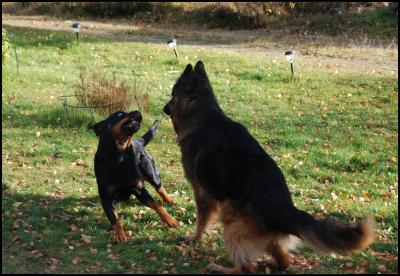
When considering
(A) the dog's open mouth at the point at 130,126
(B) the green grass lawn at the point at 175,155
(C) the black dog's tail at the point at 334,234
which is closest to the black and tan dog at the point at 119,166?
(A) the dog's open mouth at the point at 130,126

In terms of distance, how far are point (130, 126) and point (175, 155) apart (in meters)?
3.10

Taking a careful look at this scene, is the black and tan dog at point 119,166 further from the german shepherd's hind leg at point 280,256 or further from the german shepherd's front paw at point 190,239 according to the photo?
the german shepherd's hind leg at point 280,256

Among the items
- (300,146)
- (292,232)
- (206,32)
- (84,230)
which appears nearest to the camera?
(292,232)

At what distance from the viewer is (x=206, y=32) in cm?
2670

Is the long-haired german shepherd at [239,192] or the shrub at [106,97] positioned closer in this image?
the long-haired german shepherd at [239,192]

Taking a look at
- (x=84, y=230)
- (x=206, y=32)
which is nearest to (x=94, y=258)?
(x=84, y=230)

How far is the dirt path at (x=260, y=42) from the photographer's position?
58.7 ft

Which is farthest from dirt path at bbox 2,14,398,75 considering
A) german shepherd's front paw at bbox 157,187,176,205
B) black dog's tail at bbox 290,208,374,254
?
black dog's tail at bbox 290,208,374,254

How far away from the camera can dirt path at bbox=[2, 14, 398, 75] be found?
58.7 feet

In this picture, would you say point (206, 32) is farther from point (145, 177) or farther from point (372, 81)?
point (145, 177)

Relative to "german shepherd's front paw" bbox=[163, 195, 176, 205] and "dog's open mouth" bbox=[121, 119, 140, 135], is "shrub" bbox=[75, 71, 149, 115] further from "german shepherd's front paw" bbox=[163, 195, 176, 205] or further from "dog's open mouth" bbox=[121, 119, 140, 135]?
"dog's open mouth" bbox=[121, 119, 140, 135]

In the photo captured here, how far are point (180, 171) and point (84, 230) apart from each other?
8.22 feet

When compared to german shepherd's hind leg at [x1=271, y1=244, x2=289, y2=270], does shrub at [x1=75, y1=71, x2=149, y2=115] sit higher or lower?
higher

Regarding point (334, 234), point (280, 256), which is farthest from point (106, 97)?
point (334, 234)
